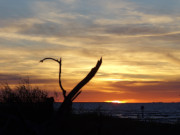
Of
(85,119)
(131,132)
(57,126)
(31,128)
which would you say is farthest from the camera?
(85,119)

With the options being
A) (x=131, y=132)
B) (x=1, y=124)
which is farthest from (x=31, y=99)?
(x=131, y=132)

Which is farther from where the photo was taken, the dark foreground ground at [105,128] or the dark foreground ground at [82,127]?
the dark foreground ground at [105,128]

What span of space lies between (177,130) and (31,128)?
8.42m

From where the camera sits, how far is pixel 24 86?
53.2ft

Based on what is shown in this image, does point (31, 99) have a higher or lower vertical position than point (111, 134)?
higher

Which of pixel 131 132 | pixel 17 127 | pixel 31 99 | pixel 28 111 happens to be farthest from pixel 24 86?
pixel 131 132

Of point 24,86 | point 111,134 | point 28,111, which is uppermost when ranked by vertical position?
point 24,86

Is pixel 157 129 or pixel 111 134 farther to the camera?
pixel 157 129

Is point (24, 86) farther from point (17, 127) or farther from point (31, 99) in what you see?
point (17, 127)

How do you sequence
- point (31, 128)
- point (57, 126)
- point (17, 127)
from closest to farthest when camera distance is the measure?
point (31, 128) → point (17, 127) → point (57, 126)

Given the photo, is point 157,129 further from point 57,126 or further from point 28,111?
point 28,111

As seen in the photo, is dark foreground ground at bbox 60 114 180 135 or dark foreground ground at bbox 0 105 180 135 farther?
dark foreground ground at bbox 60 114 180 135

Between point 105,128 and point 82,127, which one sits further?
point 105,128

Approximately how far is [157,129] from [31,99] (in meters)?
6.14
